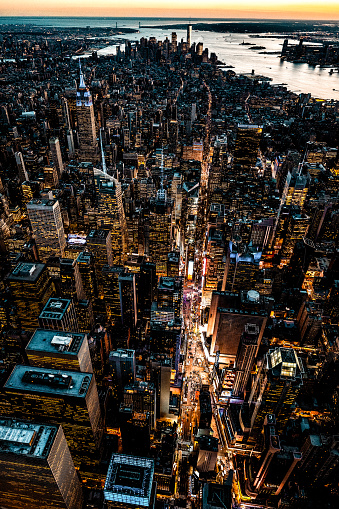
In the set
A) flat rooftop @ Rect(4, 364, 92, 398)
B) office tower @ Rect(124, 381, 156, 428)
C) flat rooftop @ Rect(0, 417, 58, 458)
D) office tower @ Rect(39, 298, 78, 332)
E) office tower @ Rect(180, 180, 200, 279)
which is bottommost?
office tower @ Rect(180, 180, 200, 279)

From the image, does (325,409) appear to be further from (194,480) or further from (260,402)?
(194,480)

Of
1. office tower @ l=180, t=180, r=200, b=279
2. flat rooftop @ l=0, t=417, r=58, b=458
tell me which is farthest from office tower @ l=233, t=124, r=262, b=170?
flat rooftop @ l=0, t=417, r=58, b=458

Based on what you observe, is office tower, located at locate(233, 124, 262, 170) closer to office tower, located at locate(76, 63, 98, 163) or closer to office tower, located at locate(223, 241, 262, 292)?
office tower, located at locate(76, 63, 98, 163)

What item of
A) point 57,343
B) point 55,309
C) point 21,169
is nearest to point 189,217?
point 21,169

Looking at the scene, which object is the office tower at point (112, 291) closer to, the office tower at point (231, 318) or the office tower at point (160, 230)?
the office tower at point (160, 230)

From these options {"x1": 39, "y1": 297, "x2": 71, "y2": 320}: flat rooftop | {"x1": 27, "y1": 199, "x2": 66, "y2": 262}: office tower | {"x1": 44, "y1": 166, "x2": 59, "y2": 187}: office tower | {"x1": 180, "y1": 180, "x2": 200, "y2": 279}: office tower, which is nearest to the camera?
{"x1": 39, "y1": 297, "x2": 71, "y2": 320}: flat rooftop

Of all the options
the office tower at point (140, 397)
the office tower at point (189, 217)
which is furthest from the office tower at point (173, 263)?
the office tower at point (140, 397)
